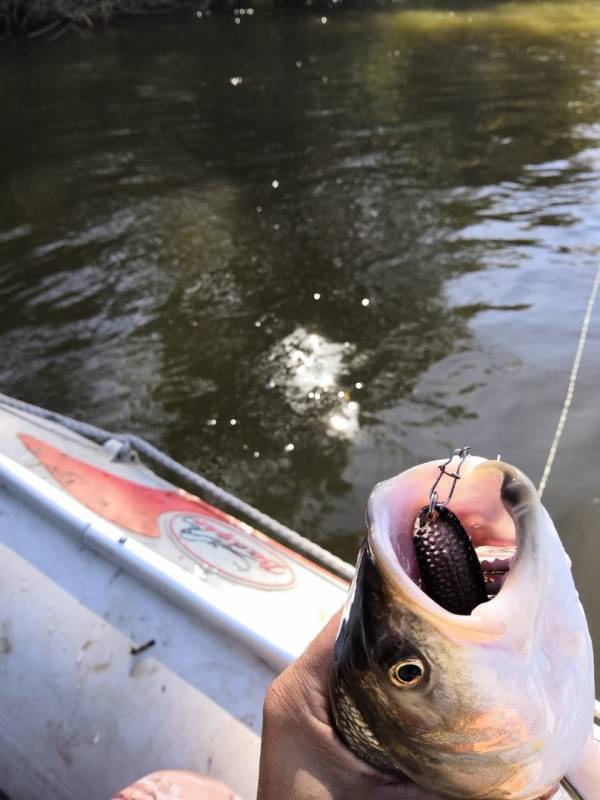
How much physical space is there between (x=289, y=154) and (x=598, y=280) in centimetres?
539

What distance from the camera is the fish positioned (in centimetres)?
109

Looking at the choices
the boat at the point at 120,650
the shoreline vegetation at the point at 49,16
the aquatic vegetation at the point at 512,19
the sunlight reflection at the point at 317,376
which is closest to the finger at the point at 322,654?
the boat at the point at 120,650

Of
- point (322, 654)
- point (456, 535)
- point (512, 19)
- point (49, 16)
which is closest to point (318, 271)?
point (322, 654)

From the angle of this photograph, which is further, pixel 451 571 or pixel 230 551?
pixel 230 551

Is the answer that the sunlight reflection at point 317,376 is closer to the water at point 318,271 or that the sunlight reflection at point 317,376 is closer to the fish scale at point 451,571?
the water at point 318,271

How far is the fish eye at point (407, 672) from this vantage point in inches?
43.4

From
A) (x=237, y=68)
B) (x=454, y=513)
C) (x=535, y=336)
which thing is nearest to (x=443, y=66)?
(x=237, y=68)

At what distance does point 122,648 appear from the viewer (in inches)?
88.7

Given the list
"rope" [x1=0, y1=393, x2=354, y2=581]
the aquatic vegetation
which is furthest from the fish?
the aquatic vegetation

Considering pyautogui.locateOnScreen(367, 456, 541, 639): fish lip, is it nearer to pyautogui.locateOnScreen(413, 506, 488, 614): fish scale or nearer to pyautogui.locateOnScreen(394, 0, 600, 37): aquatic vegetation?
pyautogui.locateOnScreen(413, 506, 488, 614): fish scale

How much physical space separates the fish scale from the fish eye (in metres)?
0.12

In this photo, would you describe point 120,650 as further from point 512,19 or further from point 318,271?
point 512,19

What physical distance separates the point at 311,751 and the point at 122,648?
3.61 feet

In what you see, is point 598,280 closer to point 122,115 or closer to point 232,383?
point 232,383
